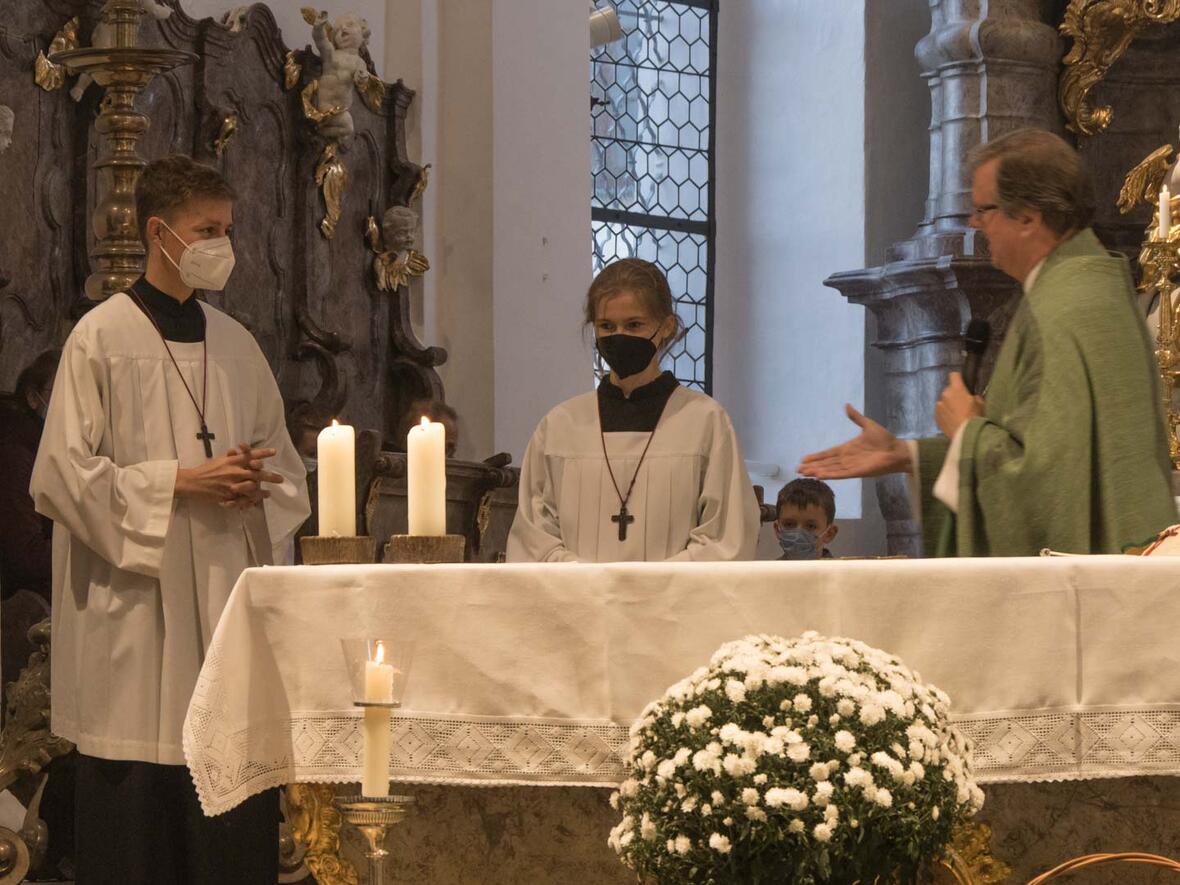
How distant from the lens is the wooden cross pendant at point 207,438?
4.99 meters

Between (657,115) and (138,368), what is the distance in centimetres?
912

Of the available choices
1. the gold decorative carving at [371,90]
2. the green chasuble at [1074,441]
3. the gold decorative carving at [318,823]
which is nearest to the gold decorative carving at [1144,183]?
the gold decorative carving at [371,90]

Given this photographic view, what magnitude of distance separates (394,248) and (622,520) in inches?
209

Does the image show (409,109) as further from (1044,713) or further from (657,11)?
(1044,713)

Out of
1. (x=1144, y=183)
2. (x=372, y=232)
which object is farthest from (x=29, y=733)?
(x=1144, y=183)

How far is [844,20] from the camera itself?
13.1m

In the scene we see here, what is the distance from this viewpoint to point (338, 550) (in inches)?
145

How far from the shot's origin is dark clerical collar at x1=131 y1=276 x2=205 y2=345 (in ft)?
16.6

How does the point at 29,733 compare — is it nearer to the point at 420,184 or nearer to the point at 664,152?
the point at 420,184

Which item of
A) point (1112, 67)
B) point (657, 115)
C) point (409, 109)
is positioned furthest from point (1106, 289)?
point (657, 115)

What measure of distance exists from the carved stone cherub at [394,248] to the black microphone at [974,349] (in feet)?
19.5

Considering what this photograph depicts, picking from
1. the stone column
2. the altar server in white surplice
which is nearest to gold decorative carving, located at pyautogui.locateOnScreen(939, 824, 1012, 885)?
the altar server in white surplice

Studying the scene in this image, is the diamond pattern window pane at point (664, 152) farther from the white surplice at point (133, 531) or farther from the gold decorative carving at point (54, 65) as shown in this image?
the white surplice at point (133, 531)

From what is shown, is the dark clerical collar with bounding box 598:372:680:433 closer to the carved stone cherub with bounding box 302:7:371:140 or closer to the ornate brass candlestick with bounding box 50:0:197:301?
the ornate brass candlestick with bounding box 50:0:197:301
